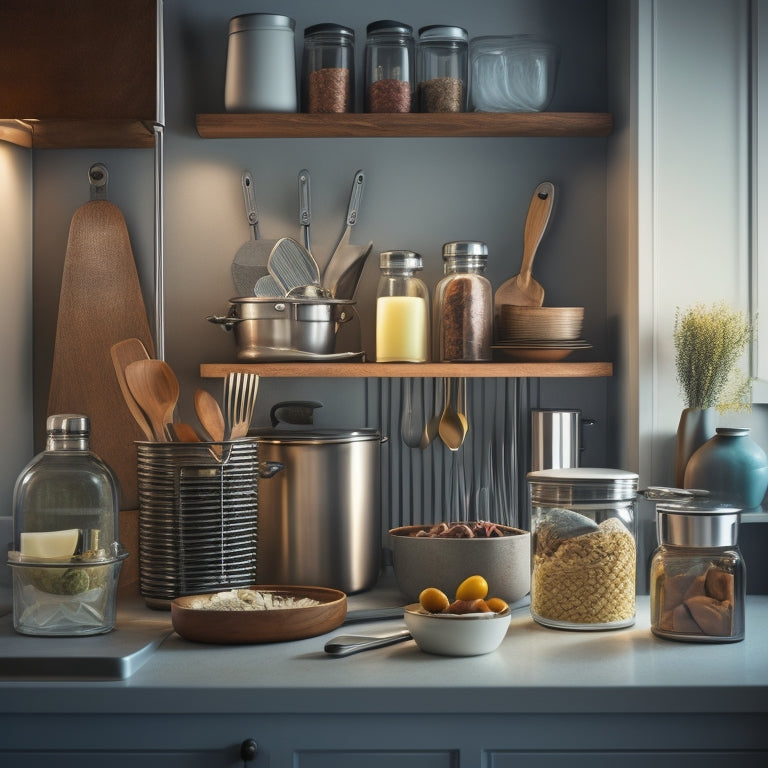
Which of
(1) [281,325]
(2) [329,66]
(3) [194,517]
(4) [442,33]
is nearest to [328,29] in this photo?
(2) [329,66]

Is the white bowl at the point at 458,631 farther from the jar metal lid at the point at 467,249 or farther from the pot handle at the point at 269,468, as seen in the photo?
the jar metal lid at the point at 467,249

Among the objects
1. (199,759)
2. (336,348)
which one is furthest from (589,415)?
(199,759)

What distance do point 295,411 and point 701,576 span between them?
835 mm

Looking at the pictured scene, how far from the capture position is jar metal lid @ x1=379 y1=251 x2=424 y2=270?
1906 mm

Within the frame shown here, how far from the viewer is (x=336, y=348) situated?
6.59ft

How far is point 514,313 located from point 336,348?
37 centimetres

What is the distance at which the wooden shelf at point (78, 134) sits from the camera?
5.91 feet

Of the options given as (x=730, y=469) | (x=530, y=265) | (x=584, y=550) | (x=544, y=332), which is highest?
(x=530, y=265)

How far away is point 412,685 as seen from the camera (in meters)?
1.26

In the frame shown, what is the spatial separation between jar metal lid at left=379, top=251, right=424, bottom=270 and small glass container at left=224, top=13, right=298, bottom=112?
33 centimetres

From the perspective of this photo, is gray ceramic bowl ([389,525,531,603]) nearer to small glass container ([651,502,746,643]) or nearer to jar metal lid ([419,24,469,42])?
small glass container ([651,502,746,643])

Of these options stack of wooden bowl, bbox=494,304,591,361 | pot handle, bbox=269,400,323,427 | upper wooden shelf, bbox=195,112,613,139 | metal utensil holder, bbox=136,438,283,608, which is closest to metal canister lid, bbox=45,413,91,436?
metal utensil holder, bbox=136,438,283,608

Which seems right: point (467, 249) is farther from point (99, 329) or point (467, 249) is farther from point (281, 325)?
point (99, 329)

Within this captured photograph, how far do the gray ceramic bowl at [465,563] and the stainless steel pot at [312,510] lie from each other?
0.11 meters
